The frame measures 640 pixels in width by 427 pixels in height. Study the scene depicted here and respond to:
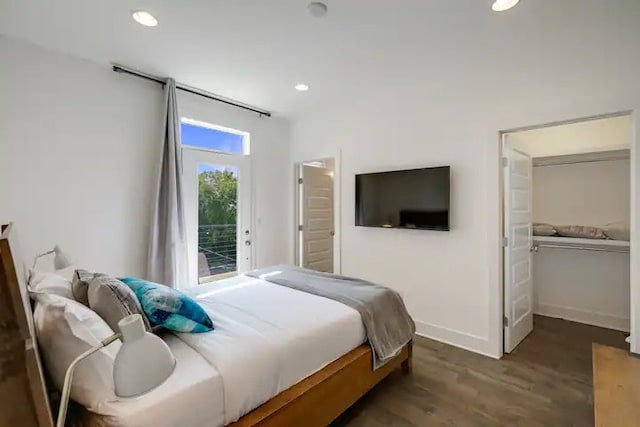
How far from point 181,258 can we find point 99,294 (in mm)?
2101

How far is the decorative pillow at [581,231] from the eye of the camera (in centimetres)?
348

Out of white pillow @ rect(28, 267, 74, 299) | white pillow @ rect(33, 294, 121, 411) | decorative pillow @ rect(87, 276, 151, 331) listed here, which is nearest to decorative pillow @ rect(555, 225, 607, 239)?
decorative pillow @ rect(87, 276, 151, 331)

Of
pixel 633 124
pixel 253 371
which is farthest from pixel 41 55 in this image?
pixel 633 124

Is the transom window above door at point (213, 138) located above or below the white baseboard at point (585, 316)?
above

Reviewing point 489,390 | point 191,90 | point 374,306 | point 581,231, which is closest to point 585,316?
point 581,231

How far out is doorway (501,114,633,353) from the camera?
121 inches

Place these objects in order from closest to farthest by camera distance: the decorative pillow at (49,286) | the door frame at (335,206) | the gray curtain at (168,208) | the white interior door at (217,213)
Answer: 1. the decorative pillow at (49,286)
2. the gray curtain at (168,208)
3. the white interior door at (217,213)
4. the door frame at (335,206)

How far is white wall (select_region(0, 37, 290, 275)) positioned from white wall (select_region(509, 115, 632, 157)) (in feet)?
12.5

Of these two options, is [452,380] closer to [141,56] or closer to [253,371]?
[253,371]

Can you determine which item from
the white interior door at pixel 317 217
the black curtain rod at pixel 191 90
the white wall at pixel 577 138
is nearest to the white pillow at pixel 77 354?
the black curtain rod at pixel 191 90

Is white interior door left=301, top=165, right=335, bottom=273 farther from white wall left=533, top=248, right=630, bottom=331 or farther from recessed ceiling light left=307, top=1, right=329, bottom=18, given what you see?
white wall left=533, top=248, right=630, bottom=331

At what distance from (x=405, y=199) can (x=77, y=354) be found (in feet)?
10.1

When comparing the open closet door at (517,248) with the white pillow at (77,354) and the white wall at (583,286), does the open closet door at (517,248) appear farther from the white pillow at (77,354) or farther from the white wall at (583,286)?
the white pillow at (77,354)

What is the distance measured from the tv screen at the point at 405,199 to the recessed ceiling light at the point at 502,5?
1410 mm
